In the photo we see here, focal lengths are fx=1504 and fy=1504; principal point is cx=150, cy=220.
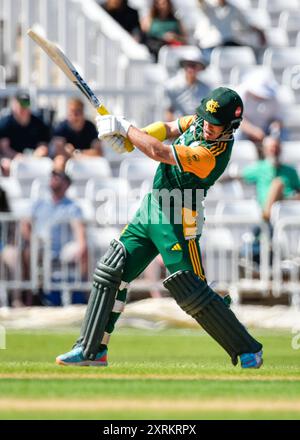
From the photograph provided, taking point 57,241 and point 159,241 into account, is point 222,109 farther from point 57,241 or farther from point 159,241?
point 57,241

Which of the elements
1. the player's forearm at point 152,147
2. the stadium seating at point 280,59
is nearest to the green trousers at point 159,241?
the player's forearm at point 152,147

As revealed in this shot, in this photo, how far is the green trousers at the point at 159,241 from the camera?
1015 centimetres

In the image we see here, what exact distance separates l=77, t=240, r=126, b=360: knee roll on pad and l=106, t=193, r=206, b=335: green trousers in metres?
0.09

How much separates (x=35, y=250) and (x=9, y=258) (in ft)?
1.03

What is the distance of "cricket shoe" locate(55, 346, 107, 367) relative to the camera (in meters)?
10.3

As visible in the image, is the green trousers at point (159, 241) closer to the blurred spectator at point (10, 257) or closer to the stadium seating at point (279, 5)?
the blurred spectator at point (10, 257)

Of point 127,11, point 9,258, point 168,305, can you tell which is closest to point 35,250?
point 9,258

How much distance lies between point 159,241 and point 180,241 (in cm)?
14

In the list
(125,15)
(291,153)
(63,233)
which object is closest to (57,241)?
(63,233)

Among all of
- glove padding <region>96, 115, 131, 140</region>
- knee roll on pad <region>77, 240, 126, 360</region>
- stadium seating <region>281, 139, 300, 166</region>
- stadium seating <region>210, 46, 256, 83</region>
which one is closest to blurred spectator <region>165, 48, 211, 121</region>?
stadium seating <region>210, 46, 256, 83</region>

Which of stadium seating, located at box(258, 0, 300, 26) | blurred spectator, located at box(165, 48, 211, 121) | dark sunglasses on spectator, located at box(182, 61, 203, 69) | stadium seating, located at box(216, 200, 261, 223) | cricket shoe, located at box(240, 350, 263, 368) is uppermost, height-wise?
stadium seating, located at box(258, 0, 300, 26)

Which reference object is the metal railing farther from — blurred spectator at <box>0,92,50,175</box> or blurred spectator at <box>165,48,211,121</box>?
blurred spectator at <box>0,92,50,175</box>

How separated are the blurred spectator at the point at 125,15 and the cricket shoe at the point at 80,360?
11031 millimetres

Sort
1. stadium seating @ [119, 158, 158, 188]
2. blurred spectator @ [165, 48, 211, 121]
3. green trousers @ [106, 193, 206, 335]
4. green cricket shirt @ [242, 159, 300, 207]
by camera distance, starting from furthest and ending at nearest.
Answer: blurred spectator @ [165, 48, 211, 121]
stadium seating @ [119, 158, 158, 188]
green cricket shirt @ [242, 159, 300, 207]
green trousers @ [106, 193, 206, 335]
